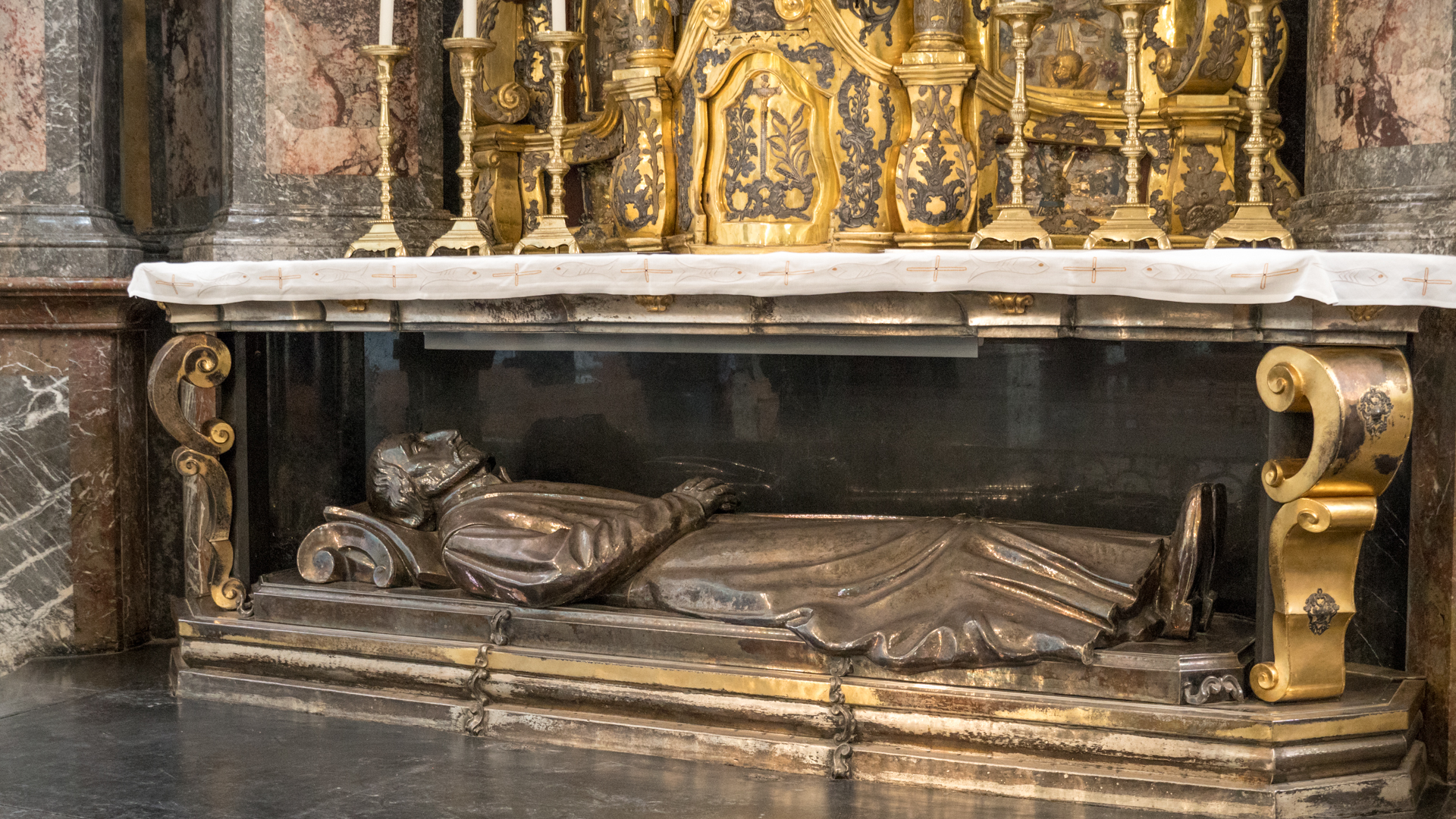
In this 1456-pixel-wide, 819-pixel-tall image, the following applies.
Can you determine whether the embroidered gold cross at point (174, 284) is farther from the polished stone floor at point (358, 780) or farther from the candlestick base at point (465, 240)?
the polished stone floor at point (358, 780)

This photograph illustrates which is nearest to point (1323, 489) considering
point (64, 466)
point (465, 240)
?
point (465, 240)

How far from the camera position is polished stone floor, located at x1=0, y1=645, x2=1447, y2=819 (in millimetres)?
3549

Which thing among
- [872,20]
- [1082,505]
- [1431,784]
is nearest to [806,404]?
[1082,505]

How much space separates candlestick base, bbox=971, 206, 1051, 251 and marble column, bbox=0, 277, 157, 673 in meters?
3.07

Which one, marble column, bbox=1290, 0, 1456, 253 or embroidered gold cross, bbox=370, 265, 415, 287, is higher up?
marble column, bbox=1290, 0, 1456, 253

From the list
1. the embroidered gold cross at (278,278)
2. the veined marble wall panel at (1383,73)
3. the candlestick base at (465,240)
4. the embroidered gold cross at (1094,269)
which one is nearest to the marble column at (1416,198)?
the veined marble wall panel at (1383,73)

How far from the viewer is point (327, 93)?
17.1 ft

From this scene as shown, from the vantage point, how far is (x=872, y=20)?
4668 mm

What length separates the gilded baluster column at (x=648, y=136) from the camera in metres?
4.88

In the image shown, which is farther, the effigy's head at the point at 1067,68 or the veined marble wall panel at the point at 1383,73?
the effigy's head at the point at 1067,68

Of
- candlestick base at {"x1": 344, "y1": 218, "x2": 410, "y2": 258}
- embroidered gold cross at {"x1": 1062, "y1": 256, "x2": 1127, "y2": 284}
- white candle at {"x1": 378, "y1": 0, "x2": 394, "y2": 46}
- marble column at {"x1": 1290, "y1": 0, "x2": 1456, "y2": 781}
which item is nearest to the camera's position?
embroidered gold cross at {"x1": 1062, "y1": 256, "x2": 1127, "y2": 284}

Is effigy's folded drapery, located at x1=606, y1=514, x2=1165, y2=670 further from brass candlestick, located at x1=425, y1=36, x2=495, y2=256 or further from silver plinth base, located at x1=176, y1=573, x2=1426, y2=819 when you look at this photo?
brass candlestick, located at x1=425, y1=36, x2=495, y2=256

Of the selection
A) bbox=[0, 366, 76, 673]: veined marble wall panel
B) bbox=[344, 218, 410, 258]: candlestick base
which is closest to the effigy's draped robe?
bbox=[344, 218, 410, 258]: candlestick base

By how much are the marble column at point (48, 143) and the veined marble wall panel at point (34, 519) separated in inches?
18.0
